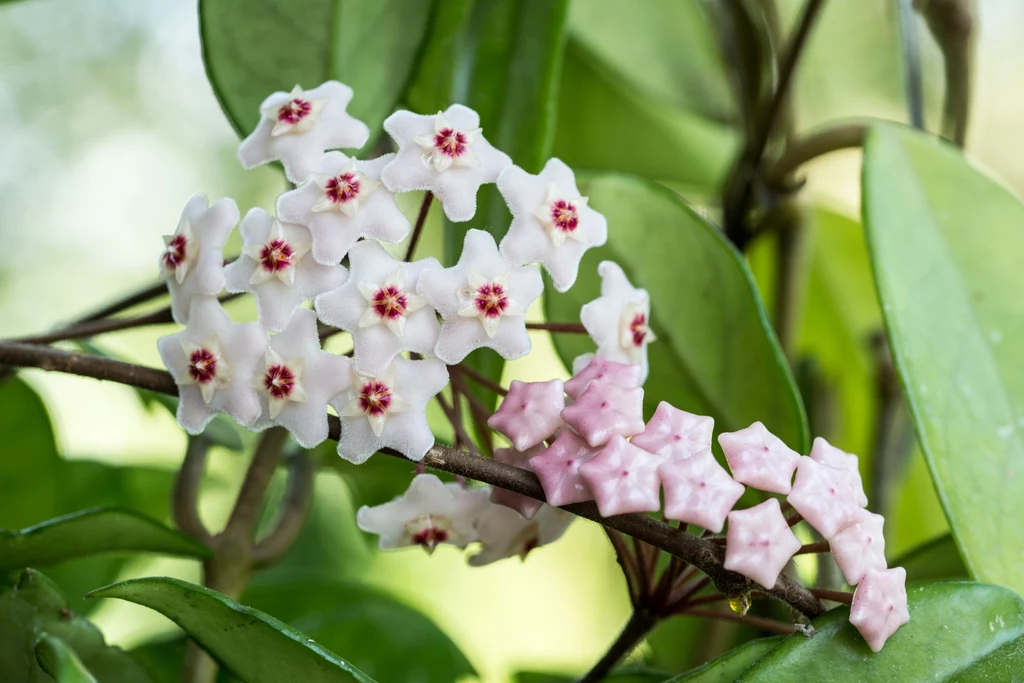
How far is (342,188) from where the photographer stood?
49cm

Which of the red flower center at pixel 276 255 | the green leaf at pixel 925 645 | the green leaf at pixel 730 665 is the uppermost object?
the red flower center at pixel 276 255

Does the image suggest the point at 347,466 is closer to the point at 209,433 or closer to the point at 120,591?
the point at 209,433

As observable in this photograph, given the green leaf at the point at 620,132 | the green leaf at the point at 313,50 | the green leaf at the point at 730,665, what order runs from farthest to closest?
the green leaf at the point at 620,132, the green leaf at the point at 313,50, the green leaf at the point at 730,665

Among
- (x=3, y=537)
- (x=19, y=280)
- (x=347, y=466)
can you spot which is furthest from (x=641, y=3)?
(x=19, y=280)

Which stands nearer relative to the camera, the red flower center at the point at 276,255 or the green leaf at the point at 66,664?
the green leaf at the point at 66,664

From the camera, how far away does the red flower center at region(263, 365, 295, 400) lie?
48cm

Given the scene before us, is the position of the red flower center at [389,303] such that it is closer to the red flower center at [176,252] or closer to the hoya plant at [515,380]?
the hoya plant at [515,380]

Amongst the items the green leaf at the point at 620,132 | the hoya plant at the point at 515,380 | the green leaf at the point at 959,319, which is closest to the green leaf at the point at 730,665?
the hoya plant at the point at 515,380

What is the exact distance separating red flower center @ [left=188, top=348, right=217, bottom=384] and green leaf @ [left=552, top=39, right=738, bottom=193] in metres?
0.64

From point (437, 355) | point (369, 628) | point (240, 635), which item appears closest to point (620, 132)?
point (369, 628)

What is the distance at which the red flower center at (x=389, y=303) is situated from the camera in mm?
477

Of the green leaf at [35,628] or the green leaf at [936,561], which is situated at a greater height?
the green leaf at [35,628]

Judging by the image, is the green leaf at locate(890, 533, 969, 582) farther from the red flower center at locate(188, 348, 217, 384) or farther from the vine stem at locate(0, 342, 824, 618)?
the red flower center at locate(188, 348, 217, 384)

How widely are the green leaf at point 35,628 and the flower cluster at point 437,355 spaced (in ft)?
0.42
